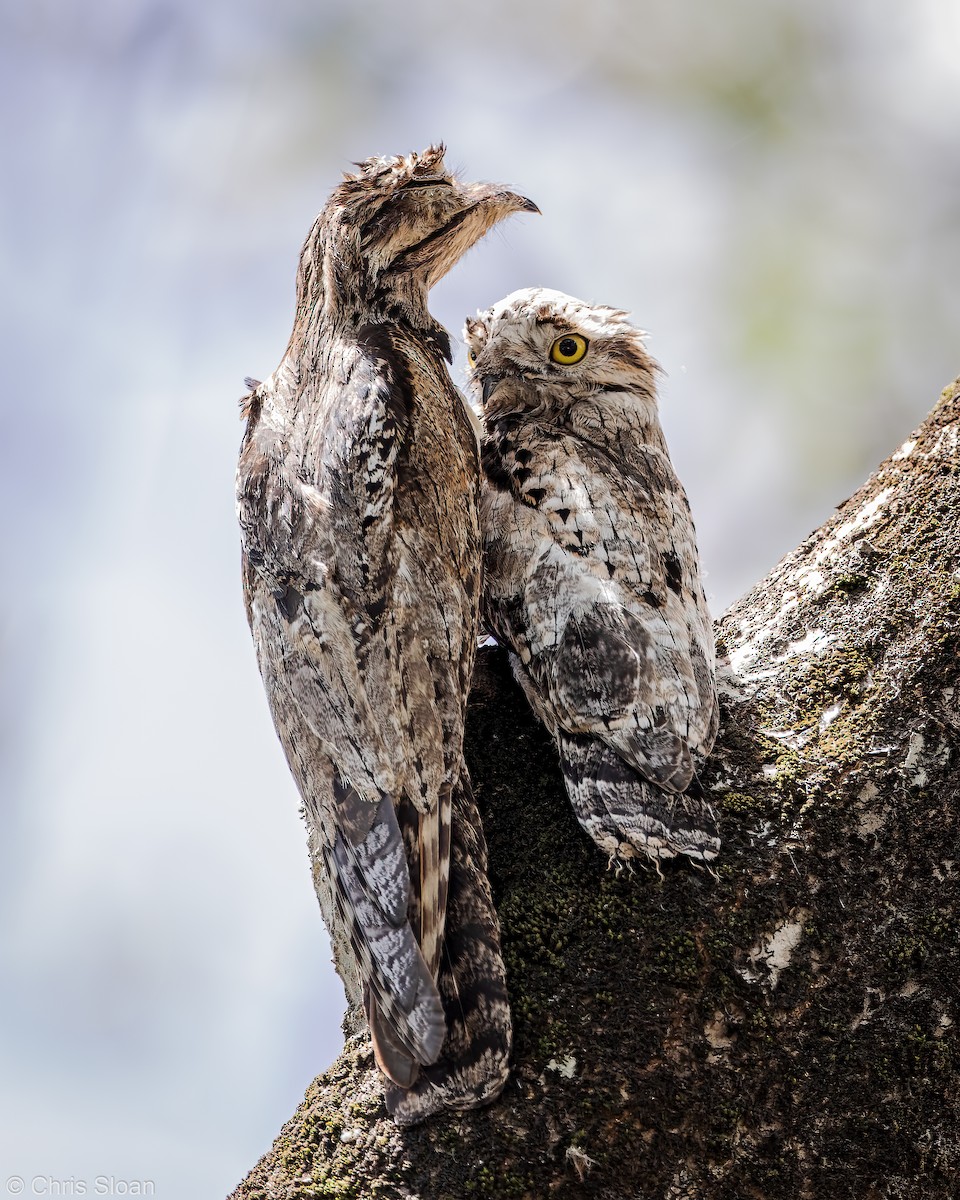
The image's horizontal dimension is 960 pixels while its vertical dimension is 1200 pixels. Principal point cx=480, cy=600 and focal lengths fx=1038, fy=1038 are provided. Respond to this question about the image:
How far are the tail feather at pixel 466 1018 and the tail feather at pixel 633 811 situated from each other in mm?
267

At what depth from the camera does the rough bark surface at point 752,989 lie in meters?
1.77

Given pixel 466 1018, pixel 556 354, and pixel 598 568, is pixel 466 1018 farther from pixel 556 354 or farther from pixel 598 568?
pixel 556 354

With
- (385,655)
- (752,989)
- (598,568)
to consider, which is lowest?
(752,989)

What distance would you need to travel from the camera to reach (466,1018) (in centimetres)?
179

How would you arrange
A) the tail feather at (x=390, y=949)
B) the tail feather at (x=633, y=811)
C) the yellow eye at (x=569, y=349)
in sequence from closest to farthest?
1. the tail feather at (x=390, y=949)
2. the tail feather at (x=633, y=811)
3. the yellow eye at (x=569, y=349)

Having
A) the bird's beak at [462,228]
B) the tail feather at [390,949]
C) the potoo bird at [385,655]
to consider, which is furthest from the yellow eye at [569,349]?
the tail feather at [390,949]

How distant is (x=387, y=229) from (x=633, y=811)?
130 cm

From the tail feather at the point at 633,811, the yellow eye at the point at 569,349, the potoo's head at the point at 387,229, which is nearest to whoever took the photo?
the tail feather at the point at 633,811

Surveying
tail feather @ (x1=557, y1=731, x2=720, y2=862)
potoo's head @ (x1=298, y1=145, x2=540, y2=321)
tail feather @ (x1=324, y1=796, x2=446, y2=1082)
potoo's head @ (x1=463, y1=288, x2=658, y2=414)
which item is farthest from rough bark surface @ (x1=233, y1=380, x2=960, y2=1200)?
potoo's head @ (x1=298, y1=145, x2=540, y2=321)

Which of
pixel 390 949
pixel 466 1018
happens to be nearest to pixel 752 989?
pixel 466 1018

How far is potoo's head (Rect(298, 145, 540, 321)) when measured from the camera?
7.15 feet

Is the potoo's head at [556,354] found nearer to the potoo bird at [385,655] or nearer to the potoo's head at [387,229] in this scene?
the potoo's head at [387,229]

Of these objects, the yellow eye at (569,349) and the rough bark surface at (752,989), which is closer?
the rough bark surface at (752,989)

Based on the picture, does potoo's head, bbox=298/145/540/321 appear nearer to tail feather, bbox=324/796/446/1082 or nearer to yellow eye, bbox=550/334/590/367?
yellow eye, bbox=550/334/590/367
